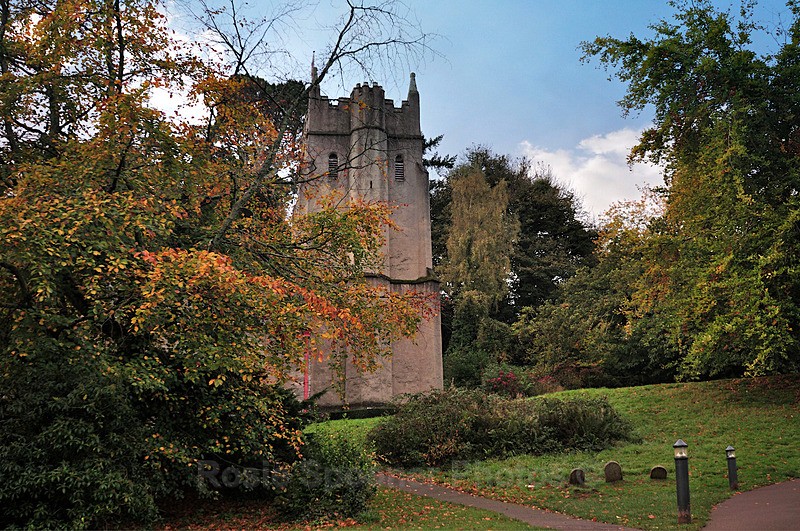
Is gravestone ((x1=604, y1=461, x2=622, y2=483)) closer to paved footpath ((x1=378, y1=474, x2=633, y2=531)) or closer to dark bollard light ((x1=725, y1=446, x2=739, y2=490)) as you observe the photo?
dark bollard light ((x1=725, y1=446, x2=739, y2=490))

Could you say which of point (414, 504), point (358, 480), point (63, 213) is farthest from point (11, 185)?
point (414, 504)

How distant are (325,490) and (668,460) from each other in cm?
800

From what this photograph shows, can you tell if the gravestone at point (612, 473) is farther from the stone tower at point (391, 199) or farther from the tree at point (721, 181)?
the stone tower at point (391, 199)

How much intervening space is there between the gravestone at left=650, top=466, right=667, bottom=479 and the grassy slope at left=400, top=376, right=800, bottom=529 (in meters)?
0.14

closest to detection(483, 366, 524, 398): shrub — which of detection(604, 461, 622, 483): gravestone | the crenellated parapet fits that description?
the crenellated parapet

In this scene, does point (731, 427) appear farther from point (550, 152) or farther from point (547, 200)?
point (550, 152)

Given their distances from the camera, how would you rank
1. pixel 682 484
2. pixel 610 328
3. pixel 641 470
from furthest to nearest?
pixel 610 328 < pixel 641 470 < pixel 682 484

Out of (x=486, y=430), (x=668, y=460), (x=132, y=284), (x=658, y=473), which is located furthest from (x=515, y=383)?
(x=132, y=284)

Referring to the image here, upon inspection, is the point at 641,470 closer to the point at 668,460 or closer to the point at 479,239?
the point at 668,460

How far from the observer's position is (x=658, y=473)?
37.5 ft

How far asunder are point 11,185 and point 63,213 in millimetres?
2365

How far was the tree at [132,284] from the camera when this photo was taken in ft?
23.4

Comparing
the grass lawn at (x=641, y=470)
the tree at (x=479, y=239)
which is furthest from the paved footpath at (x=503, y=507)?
the tree at (x=479, y=239)

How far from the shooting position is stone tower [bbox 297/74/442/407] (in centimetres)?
2442
